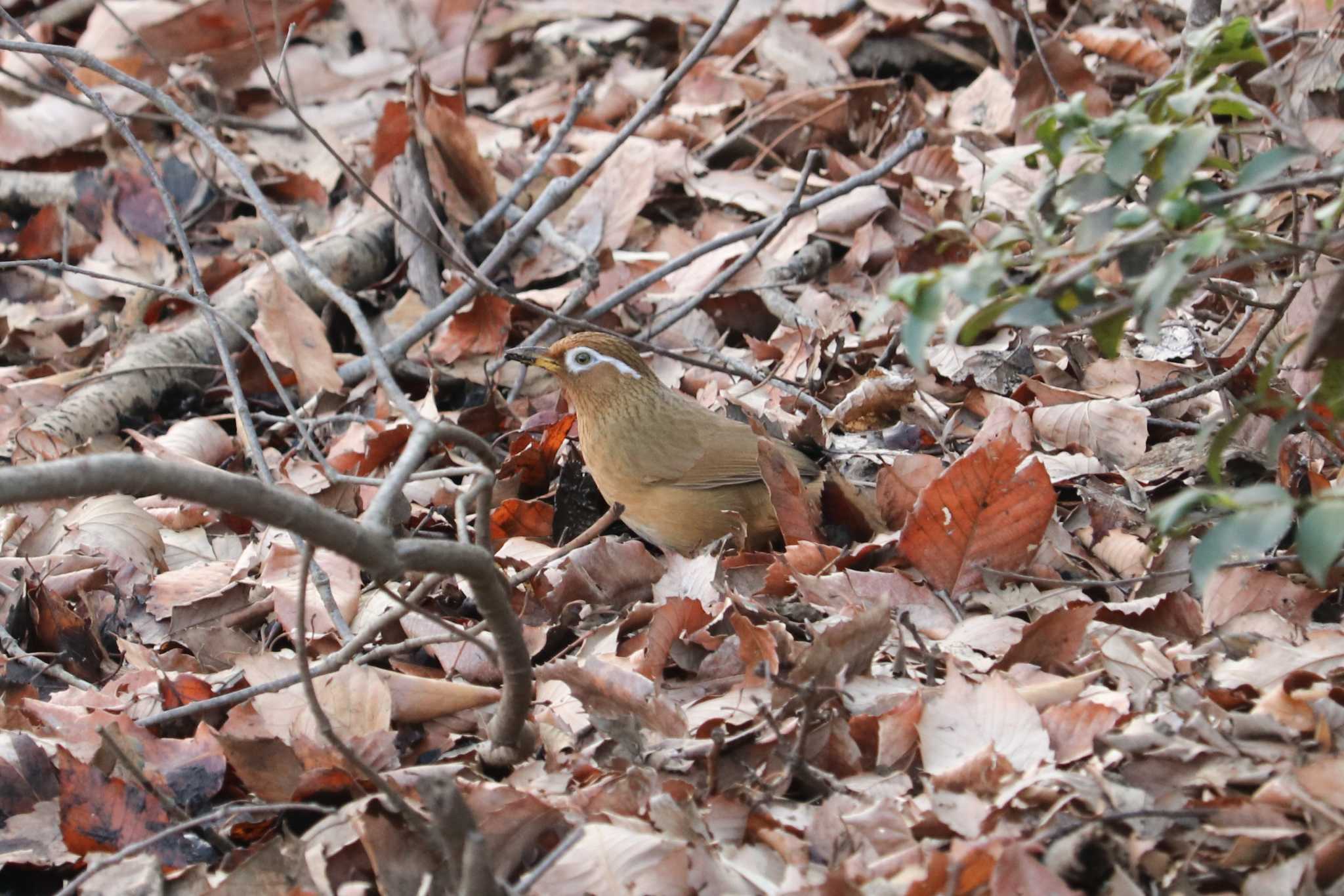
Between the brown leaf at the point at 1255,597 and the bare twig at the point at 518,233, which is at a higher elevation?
the bare twig at the point at 518,233

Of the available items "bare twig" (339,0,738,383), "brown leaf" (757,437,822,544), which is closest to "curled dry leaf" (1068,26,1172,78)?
"bare twig" (339,0,738,383)

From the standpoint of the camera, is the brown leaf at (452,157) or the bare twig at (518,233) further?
the brown leaf at (452,157)

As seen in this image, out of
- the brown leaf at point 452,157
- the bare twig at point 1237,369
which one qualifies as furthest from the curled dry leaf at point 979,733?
the brown leaf at point 452,157

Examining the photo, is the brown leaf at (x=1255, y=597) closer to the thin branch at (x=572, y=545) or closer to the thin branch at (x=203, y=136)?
the thin branch at (x=572, y=545)

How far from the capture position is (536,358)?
16.8 ft

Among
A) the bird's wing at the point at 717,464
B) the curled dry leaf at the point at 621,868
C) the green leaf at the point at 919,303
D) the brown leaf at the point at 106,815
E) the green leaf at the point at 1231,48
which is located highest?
the green leaf at the point at 1231,48

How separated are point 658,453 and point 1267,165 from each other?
2797 millimetres

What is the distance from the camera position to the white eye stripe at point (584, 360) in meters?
5.12

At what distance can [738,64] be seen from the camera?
7.71m

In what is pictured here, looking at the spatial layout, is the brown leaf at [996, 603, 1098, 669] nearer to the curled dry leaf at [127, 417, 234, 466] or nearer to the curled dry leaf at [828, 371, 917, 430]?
the curled dry leaf at [828, 371, 917, 430]

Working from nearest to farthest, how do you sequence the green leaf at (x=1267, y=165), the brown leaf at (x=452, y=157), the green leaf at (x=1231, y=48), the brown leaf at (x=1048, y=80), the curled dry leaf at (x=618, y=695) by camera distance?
1. the green leaf at (x=1267, y=165)
2. the green leaf at (x=1231, y=48)
3. the curled dry leaf at (x=618, y=695)
4. the brown leaf at (x=452, y=157)
5. the brown leaf at (x=1048, y=80)

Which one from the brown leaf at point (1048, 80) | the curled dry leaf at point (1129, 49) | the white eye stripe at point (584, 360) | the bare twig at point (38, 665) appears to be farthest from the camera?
the curled dry leaf at point (1129, 49)

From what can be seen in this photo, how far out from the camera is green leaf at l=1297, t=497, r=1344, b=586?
2166 mm

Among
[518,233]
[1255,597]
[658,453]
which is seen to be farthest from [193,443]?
[1255,597]
